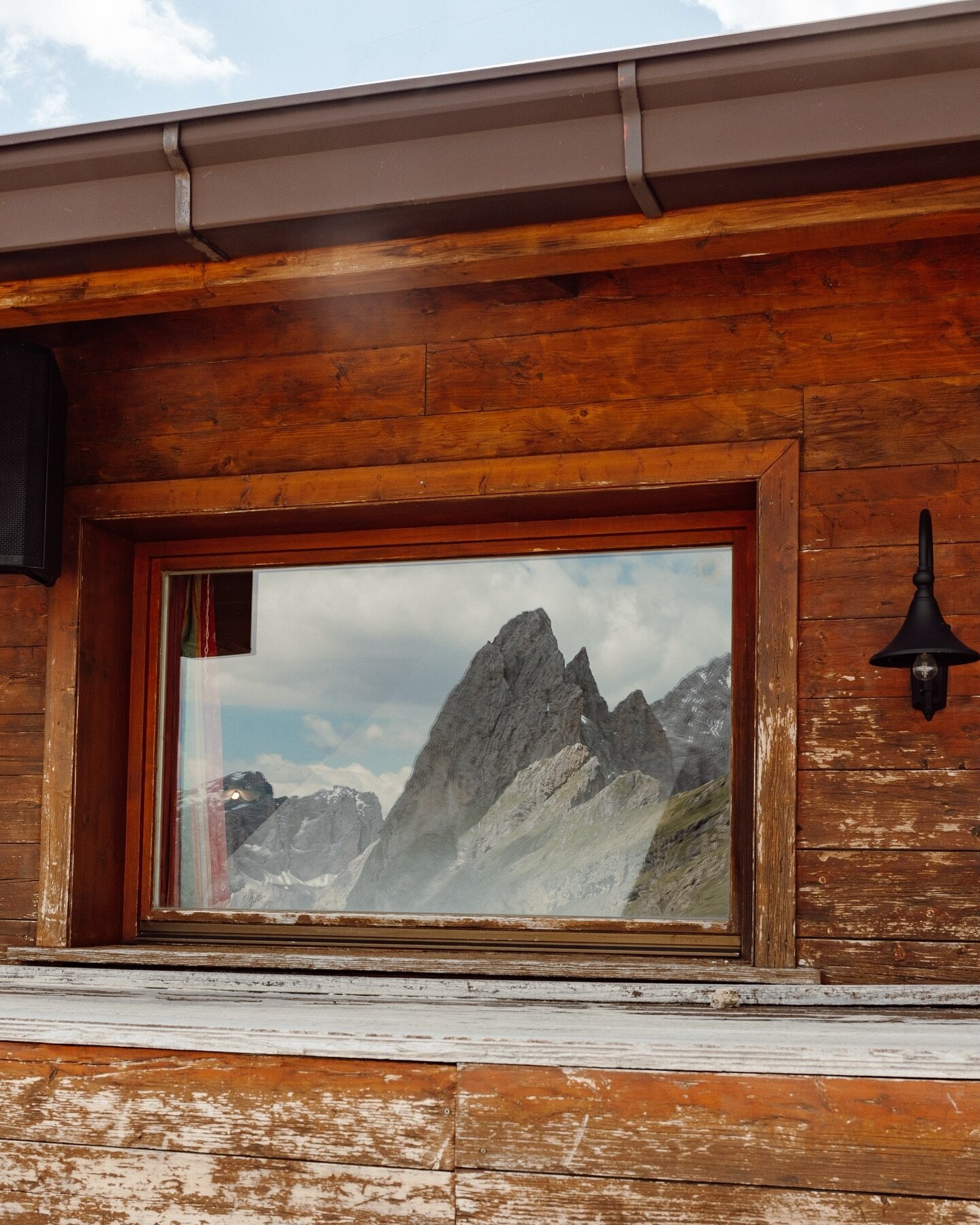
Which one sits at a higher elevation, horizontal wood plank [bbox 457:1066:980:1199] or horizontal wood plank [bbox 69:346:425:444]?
horizontal wood plank [bbox 69:346:425:444]

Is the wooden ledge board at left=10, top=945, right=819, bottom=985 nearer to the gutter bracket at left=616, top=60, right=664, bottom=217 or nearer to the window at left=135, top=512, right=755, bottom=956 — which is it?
the window at left=135, top=512, right=755, bottom=956

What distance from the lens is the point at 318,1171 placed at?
1.46 m

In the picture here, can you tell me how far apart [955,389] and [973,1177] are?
1680mm

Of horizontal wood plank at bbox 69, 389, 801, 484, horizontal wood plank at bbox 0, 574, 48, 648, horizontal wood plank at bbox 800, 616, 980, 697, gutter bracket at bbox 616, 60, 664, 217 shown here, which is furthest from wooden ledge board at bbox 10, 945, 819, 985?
gutter bracket at bbox 616, 60, 664, 217

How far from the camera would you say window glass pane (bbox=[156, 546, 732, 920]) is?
8.81ft

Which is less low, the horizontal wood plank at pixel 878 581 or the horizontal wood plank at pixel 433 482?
the horizontal wood plank at pixel 433 482

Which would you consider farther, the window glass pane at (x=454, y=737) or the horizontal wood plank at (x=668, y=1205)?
the window glass pane at (x=454, y=737)

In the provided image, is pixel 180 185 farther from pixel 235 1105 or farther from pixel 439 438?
pixel 235 1105

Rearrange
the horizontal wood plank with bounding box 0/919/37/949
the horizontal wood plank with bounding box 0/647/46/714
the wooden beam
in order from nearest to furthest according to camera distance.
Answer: the wooden beam < the horizontal wood plank with bounding box 0/919/37/949 < the horizontal wood plank with bounding box 0/647/46/714

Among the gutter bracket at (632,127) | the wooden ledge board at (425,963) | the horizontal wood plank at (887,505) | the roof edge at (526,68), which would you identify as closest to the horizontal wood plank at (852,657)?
the horizontal wood plank at (887,505)

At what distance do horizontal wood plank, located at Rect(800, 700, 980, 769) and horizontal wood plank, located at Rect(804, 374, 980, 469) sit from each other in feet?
1.66

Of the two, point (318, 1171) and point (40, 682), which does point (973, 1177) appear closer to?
point (318, 1171)

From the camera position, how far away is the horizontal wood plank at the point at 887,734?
2350mm

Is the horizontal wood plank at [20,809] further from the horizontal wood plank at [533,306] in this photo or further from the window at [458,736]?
the horizontal wood plank at [533,306]
